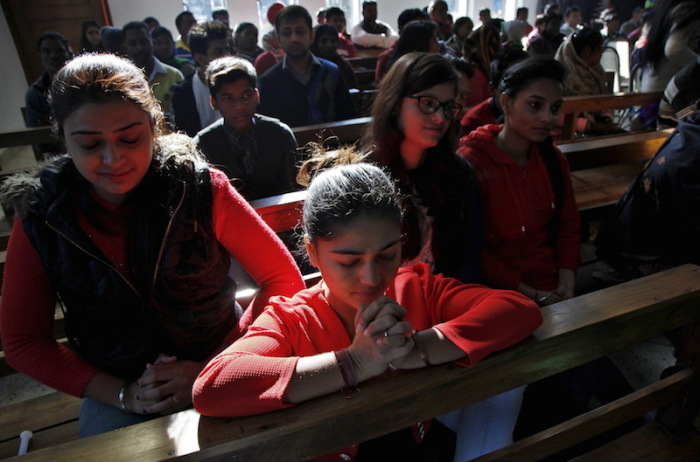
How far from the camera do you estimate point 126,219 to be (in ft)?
4.00

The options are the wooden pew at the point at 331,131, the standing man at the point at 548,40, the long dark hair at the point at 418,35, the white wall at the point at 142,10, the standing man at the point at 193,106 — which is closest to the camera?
the wooden pew at the point at 331,131

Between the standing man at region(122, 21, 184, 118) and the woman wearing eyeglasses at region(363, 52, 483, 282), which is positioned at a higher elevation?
the standing man at region(122, 21, 184, 118)

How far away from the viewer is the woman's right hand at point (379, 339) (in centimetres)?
84

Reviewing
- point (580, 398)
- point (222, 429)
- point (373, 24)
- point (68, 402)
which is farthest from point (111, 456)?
point (373, 24)

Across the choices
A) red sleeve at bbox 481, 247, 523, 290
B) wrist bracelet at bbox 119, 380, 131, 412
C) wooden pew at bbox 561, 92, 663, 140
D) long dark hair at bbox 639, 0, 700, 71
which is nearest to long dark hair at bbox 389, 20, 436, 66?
wooden pew at bbox 561, 92, 663, 140

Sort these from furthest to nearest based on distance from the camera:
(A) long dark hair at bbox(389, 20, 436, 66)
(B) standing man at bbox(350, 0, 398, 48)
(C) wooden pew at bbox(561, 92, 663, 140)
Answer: (B) standing man at bbox(350, 0, 398, 48) → (C) wooden pew at bbox(561, 92, 663, 140) → (A) long dark hair at bbox(389, 20, 436, 66)

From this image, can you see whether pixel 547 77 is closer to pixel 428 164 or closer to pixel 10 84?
pixel 428 164

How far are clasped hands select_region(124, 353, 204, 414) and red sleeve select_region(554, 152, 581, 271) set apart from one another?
1.71 metres

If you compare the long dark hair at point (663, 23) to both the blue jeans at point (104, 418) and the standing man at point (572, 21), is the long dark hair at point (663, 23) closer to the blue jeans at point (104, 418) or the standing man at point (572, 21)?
the blue jeans at point (104, 418)

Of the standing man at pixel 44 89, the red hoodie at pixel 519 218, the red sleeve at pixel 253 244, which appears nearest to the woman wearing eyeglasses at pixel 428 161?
the red hoodie at pixel 519 218

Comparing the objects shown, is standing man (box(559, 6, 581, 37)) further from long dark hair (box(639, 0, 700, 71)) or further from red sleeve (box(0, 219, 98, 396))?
red sleeve (box(0, 219, 98, 396))

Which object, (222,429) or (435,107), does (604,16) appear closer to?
(435,107)

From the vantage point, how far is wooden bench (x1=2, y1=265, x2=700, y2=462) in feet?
2.64

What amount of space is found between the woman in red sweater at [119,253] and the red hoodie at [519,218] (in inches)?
41.6
